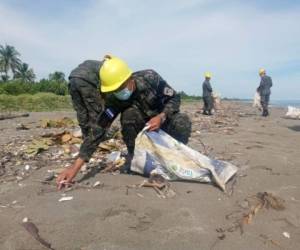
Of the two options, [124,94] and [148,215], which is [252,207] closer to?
[148,215]

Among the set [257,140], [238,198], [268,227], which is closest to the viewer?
[268,227]

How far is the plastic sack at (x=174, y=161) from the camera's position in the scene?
3797mm

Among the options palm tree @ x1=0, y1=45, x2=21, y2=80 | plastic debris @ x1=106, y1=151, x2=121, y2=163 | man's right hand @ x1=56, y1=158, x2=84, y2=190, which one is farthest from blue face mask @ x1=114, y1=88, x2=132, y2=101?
palm tree @ x1=0, y1=45, x2=21, y2=80

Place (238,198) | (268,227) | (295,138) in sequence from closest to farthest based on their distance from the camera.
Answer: (268,227), (238,198), (295,138)

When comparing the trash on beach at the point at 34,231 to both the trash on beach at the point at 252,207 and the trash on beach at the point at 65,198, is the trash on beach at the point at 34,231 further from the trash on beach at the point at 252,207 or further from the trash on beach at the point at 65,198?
the trash on beach at the point at 252,207

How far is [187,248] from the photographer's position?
2609mm

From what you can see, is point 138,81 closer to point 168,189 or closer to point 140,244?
point 168,189

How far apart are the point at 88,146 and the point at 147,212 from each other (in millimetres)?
973

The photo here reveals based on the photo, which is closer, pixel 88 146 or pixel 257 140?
pixel 88 146

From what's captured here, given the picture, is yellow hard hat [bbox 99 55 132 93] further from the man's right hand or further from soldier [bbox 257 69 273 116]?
soldier [bbox 257 69 273 116]

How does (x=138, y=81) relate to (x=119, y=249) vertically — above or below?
above

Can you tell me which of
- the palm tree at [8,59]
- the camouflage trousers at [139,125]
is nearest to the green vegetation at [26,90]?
the palm tree at [8,59]

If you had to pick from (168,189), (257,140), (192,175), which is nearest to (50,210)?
(168,189)

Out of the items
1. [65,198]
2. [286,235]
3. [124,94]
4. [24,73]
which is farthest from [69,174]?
[24,73]
